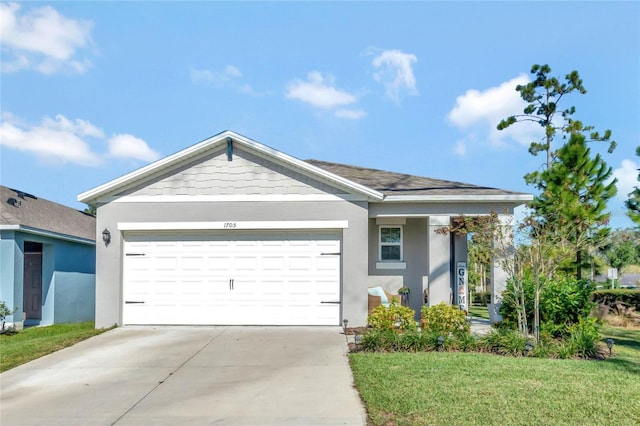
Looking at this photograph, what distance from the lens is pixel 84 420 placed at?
556 centimetres

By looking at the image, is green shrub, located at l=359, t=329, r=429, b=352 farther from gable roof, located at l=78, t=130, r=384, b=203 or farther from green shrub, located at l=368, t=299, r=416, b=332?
gable roof, located at l=78, t=130, r=384, b=203

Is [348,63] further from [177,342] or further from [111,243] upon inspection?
[177,342]

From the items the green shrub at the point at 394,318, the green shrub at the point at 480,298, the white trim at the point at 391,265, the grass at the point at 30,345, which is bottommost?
the green shrub at the point at 480,298

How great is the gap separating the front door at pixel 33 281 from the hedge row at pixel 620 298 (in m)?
18.8

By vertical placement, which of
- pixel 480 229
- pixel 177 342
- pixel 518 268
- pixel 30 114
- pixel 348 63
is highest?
pixel 348 63

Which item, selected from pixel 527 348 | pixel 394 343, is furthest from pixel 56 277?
pixel 527 348

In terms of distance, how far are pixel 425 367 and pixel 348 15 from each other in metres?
9.54

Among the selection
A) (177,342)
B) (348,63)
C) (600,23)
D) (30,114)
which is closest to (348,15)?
(348,63)

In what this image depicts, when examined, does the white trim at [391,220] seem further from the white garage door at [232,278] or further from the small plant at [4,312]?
the small plant at [4,312]

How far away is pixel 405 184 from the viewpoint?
13992 millimetres

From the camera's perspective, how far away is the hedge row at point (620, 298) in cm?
1692

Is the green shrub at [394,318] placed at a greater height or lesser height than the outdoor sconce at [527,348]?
greater

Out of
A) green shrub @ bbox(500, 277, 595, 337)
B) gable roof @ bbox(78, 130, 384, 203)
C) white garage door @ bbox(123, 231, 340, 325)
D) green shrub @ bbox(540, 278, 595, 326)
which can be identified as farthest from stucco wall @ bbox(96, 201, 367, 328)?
green shrub @ bbox(540, 278, 595, 326)

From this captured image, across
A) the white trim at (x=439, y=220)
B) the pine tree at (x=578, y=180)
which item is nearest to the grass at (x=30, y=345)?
the white trim at (x=439, y=220)
